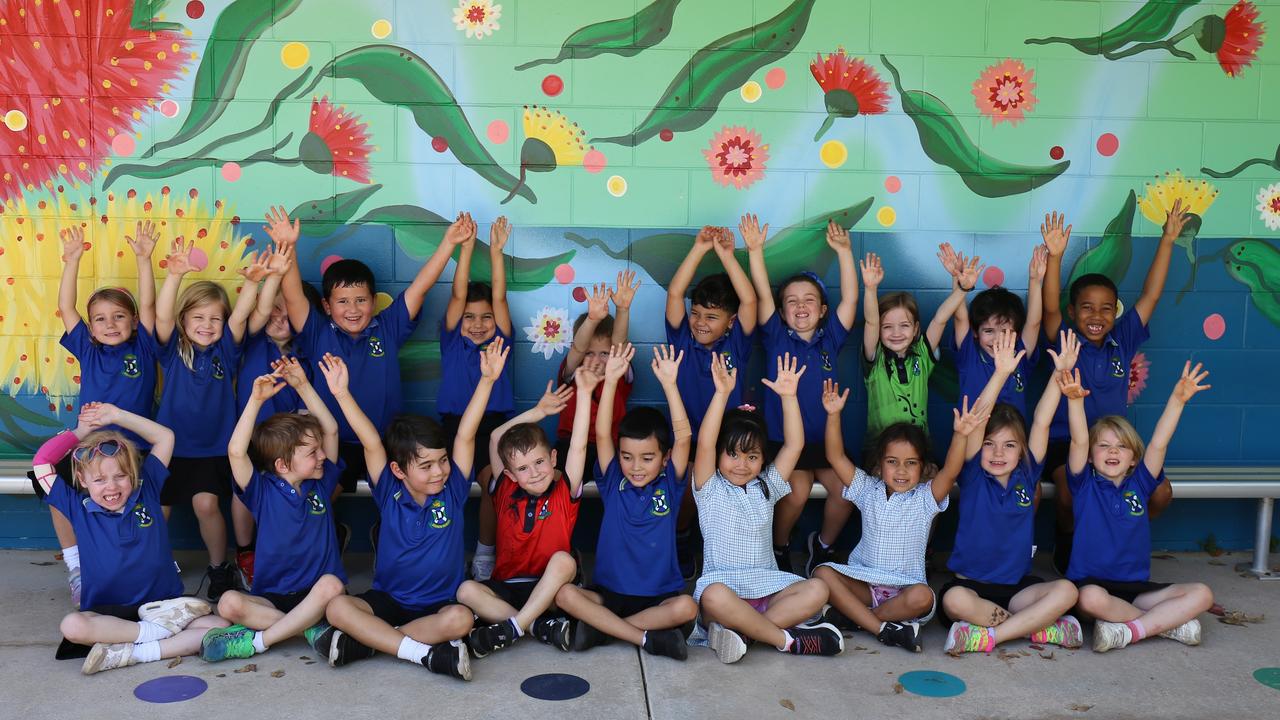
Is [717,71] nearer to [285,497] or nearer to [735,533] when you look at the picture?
[735,533]

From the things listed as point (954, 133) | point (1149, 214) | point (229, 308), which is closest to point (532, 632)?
point (229, 308)

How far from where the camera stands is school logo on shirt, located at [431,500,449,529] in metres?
4.31

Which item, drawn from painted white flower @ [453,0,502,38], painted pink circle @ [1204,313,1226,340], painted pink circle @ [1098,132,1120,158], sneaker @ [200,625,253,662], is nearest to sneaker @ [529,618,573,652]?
sneaker @ [200,625,253,662]

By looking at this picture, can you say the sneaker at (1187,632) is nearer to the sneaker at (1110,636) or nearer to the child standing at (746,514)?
the sneaker at (1110,636)

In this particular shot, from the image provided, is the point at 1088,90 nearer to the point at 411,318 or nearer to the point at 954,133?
the point at 954,133

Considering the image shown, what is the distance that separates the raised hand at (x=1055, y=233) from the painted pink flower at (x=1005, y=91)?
0.51 metres

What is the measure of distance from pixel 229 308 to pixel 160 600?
4.61ft

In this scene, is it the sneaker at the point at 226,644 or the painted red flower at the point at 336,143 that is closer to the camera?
the sneaker at the point at 226,644

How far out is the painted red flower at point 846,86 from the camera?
5.29 metres

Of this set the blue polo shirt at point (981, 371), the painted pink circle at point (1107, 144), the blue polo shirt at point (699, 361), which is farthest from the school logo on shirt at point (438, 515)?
the painted pink circle at point (1107, 144)

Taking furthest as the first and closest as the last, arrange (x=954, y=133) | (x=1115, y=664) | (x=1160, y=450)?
Result: (x=954, y=133) → (x=1160, y=450) → (x=1115, y=664)

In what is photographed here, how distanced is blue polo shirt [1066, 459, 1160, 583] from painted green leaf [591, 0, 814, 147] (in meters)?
2.43

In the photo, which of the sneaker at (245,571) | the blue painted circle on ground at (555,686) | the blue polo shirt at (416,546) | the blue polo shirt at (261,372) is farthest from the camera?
the blue polo shirt at (261,372)

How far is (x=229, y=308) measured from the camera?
197 inches
